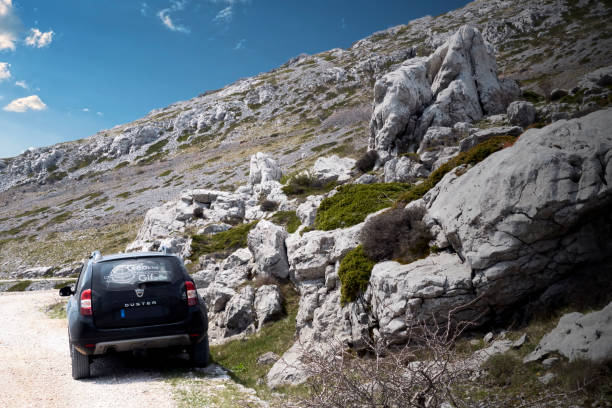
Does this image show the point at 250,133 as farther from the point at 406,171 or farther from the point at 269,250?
the point at 269,250

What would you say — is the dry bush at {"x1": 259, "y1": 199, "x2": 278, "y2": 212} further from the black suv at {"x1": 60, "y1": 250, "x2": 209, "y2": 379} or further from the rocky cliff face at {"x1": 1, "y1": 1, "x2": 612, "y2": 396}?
the black suv at {"x1": 60, "y1": 250, "x2": 209, "y2": 379}

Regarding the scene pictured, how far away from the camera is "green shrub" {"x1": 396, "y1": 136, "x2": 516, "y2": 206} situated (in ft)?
34.9

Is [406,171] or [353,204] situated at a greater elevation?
[353,204]

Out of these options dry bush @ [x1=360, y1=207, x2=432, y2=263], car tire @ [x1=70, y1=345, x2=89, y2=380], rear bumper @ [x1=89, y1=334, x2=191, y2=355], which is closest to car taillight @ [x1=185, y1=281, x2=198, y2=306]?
rear bumper @ [x1=89, y1=334, x2=191, y2=355]

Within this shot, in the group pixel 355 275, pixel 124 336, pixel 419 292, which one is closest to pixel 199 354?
Answer: pixel 124 336

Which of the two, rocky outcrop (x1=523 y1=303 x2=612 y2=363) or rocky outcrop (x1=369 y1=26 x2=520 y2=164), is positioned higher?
rocky outcrop (x1=369 y1=26 x2=520 y2=164)

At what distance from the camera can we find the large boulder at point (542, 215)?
6574 millimetres

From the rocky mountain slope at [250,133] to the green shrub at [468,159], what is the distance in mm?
14707

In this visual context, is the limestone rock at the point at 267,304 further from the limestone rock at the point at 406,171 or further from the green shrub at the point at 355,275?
the limestone rock at the point at 406,171

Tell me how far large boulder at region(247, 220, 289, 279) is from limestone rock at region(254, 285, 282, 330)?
3.81 feet

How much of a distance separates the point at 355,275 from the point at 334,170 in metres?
22.7

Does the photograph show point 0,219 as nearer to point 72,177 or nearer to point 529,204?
point 72,177

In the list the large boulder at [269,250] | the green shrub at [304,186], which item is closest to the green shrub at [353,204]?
the large boulder at [269,250]

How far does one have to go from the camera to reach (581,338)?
205 inches
